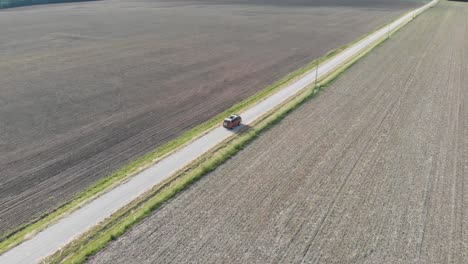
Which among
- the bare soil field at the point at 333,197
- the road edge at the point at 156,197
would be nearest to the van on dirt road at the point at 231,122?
the road edge at the point at 156,197

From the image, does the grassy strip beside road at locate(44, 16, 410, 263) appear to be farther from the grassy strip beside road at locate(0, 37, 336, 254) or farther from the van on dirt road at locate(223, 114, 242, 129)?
the grassy strip beside road at locate(0, 37, 336, 254)

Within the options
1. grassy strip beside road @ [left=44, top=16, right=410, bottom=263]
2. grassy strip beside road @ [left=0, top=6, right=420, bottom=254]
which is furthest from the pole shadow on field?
grassy strip beside road @ [left=0, top=6, right=420, bottom=254]

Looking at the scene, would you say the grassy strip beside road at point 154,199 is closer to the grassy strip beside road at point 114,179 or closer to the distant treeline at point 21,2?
the grassy strip beside road at point 114,179

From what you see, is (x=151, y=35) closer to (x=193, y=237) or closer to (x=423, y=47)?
(x=423, y=47)

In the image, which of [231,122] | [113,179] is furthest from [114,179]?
[231,122]

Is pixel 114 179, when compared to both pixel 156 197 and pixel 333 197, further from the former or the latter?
pixel 333 197

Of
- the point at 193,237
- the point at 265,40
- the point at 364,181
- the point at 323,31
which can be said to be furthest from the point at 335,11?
the point at 193,237
